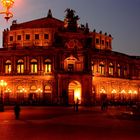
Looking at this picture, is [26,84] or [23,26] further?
[23,26]

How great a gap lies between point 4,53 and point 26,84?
9185 millimetres

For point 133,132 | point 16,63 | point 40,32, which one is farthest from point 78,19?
point 133,132

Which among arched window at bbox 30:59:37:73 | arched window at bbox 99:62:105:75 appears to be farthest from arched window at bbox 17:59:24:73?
arched window at bbox 99:62:105:75

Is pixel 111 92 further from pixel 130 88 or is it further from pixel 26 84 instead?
pixel 26 84

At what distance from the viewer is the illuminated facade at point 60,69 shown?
3324 inches

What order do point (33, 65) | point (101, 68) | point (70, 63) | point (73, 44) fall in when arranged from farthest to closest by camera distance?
1. point (101, 68)
2. point (33, 65)
3. point (73, 44)
4. point (70, 63)

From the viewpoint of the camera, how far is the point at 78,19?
3590 inches

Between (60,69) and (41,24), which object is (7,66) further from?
(41,24)

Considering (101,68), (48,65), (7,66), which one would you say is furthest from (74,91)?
(7,66)

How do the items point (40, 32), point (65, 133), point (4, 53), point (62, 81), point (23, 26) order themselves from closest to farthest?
point (65, 133) → point (62, 81) → point (4, 53) → point (40, 32) → point (23, 26)

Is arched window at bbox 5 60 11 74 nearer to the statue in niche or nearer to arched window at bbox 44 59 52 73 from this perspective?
arched window at bbox 44 59 52 73

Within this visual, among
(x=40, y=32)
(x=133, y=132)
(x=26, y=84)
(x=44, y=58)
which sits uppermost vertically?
(x=40, y=32)

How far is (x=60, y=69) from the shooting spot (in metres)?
84.1

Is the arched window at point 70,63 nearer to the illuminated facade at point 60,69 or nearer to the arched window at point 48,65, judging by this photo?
the illuminated facade at point 60,69
